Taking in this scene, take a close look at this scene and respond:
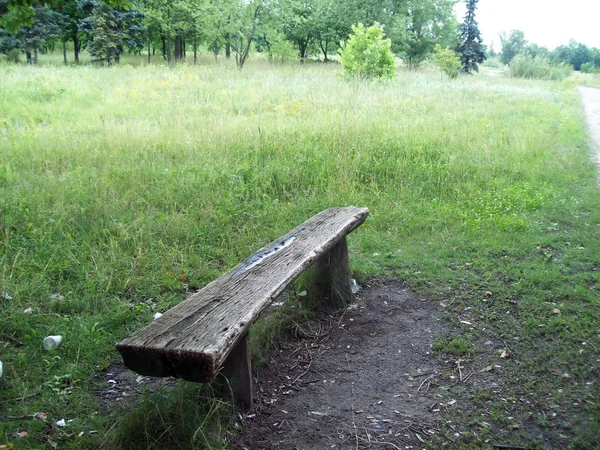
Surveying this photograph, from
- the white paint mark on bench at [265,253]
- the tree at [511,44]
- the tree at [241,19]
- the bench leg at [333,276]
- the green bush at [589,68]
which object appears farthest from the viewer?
the tree at [511,44]

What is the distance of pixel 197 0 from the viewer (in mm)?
29406

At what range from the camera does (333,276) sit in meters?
4.30

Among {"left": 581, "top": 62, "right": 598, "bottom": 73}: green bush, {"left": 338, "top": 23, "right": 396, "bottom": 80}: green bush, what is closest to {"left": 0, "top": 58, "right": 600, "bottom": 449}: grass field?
{"left": 338, "top": 23, "right": 396, "bottom": 80}: green bush

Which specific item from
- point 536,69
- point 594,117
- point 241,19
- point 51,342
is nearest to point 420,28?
point 536,69

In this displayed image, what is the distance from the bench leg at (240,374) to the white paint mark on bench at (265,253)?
529 mm

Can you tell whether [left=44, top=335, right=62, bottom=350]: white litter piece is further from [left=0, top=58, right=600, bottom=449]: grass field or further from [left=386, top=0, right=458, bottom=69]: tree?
[left=386, top=0, right=458, bottom=69]: tree

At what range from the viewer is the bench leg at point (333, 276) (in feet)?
14.1

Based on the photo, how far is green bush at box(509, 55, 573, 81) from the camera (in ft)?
114

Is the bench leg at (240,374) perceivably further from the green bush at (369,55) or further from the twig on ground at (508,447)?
the green bush at (369,55)

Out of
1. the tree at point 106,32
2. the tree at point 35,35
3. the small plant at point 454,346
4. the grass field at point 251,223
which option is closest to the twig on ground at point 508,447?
the grass field at point 251,223

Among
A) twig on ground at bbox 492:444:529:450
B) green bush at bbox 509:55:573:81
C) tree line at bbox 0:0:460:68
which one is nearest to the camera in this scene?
twig on ground at bbox 492:444:529:450

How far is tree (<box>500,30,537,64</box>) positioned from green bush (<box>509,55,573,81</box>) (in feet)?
23.1

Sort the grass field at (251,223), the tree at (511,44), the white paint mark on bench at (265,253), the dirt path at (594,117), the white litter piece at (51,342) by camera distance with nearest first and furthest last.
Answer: the grass field at (251,223) < the white paint mark on bench at (265,253) < the white litter piece at (51,342) < the dirt path at (594,117) < the tree at (511,44)

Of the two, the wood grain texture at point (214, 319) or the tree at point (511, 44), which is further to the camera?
the tree at point (511, 44)
